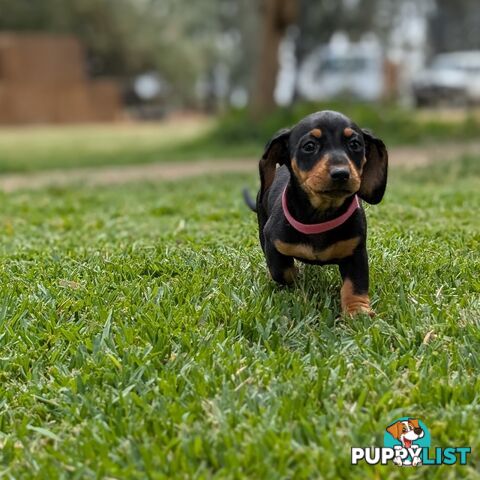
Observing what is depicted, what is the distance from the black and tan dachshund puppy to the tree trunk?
12568mm

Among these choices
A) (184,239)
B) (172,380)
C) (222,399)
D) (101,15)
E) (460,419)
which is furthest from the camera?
(101,15)

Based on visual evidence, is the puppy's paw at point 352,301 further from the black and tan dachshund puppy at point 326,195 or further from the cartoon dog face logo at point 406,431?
the cartoon dog face logo at point 406,431

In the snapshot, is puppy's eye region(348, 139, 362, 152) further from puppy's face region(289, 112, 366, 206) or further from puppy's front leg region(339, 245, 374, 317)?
puppy's front leg region(339, 245, 374, 317)

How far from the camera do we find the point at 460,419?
2.34m

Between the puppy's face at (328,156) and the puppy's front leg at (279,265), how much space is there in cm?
36

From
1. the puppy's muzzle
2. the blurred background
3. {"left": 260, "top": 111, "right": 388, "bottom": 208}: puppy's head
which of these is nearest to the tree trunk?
the blurred background

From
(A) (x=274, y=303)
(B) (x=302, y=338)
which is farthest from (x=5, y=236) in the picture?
(B) (x=302, y=338)

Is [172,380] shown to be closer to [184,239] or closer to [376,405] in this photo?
[376,405]

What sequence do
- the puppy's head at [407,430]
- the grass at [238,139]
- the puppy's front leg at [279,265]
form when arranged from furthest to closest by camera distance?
the grass at [238,139]
the puppy's front leg at [279,265]
the puppy's head at [407,430]

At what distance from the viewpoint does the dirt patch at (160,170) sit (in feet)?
33.2

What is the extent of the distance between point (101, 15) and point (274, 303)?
34.8m

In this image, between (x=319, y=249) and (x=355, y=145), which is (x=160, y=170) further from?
(x=355, y=145)

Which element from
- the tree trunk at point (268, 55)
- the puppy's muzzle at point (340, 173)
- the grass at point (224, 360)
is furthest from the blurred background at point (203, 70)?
the puppy's muzzle at point (340, 173)

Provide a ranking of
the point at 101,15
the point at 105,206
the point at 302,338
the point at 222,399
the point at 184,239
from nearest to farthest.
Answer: the point at 222,399 < the point at 302,338 < the point at 184,239 < the point at 105,206 < the point at 101,15
